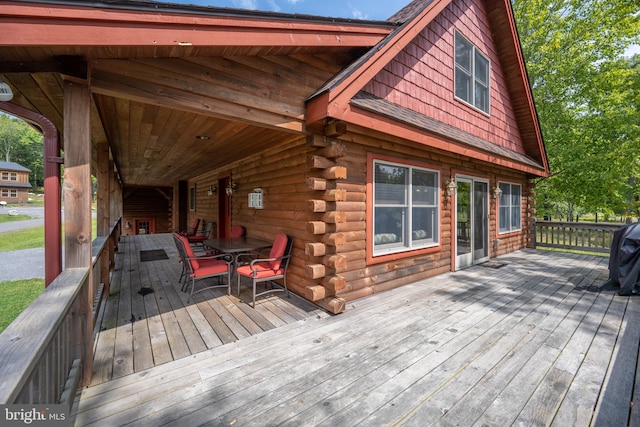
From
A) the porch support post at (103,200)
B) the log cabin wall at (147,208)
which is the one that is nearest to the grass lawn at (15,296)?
the porch support post at (103,200)

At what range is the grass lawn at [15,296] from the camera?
475cm

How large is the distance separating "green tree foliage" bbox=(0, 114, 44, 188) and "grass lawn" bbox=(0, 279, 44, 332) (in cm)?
4621

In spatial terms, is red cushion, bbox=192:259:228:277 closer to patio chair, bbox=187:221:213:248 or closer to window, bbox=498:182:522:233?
patio chair, bbox=187:221:213:248

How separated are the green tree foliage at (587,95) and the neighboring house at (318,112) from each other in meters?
3.98

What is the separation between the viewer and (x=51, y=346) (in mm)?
1562

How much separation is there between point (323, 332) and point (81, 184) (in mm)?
2586

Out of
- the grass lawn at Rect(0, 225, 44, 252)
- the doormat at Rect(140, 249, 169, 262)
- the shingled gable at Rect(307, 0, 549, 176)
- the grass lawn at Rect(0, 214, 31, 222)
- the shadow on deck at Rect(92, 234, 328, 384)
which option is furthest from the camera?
the grass lawn at Rect(0, 214, 31, 222)

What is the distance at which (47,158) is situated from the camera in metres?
2.19

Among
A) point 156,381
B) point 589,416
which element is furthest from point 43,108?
point 589,416

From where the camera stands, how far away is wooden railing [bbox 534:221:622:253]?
766 cm

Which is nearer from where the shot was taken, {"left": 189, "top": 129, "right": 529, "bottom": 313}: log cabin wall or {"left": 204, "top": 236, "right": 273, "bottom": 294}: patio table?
{"left": 189, "top": 129, "right": 529, "bottom": 313}: log cabin wall

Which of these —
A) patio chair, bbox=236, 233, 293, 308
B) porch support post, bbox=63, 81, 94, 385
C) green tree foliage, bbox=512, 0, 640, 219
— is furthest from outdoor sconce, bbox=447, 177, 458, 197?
green tree foliage, bbox=512, 0, 640, 219

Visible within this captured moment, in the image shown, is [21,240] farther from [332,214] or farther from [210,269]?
[332,214]

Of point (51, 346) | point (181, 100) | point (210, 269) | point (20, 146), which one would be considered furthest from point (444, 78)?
point (20, 146)
